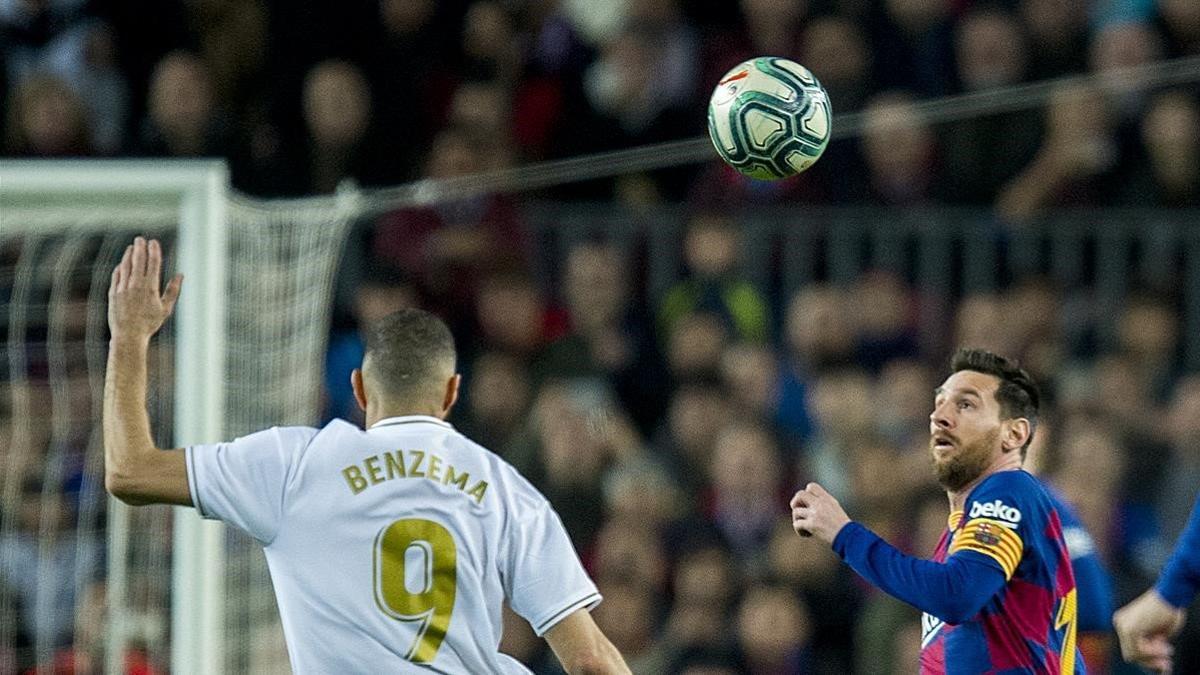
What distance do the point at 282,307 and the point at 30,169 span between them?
5.80ft

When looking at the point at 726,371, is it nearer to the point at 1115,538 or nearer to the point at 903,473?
the point at 903,473

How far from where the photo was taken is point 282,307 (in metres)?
8.46

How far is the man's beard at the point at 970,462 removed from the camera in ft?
17.4

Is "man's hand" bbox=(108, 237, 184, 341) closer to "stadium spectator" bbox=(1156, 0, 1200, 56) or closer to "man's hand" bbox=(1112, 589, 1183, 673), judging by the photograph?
"man's hand" bbox=(1112, 589, 1183, 673)

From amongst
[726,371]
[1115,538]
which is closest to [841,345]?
[726,371]

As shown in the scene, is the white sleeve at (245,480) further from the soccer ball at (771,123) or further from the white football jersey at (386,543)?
the soccer ball at (771,123)

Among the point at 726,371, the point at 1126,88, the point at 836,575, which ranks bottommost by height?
the point at 836,575

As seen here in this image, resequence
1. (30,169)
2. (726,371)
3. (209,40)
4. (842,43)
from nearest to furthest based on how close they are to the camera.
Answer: (30,169) < (726,371) < (842,43) < (209,40)

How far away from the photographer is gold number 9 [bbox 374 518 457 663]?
5000mm

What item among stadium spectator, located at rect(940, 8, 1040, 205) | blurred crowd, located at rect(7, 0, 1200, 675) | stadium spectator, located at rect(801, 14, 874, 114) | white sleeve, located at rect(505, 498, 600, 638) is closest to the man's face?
white sleeve, located at rect(505, 498, 600, 638)

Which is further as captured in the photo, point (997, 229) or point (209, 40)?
point (209, 40)

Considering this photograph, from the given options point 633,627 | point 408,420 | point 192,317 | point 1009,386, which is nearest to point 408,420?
point 408,420

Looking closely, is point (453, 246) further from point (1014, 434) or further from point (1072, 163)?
point (1014, 434)

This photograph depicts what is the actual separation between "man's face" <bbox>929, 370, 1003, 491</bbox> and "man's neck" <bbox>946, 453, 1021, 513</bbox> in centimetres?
1
